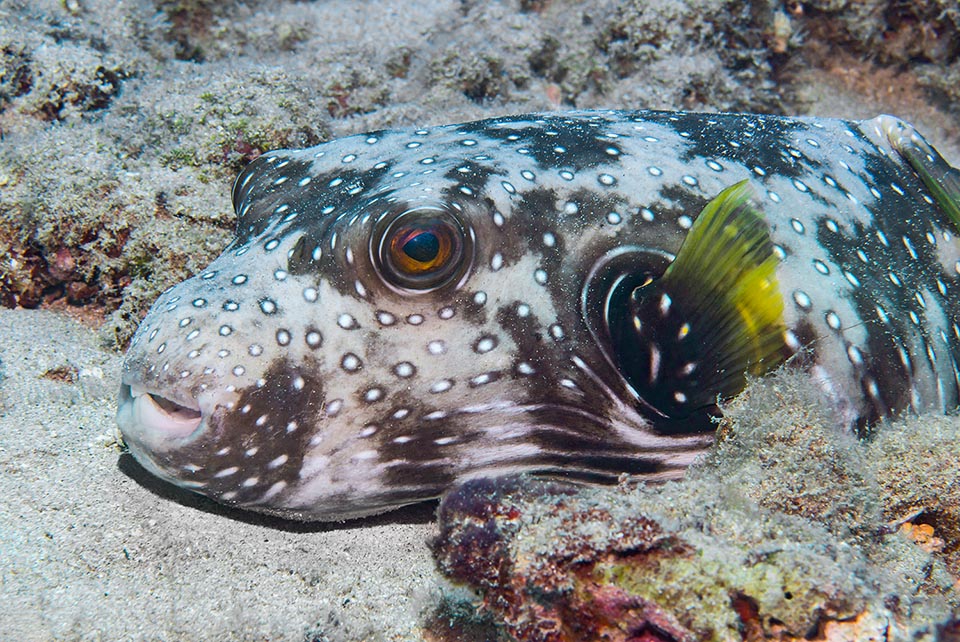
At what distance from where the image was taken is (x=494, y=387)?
3.00m

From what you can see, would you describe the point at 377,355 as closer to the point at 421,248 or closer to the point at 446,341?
the point at 446,341

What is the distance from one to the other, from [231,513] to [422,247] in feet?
5.67

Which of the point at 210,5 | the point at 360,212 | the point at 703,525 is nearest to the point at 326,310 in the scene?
the point at 360,212

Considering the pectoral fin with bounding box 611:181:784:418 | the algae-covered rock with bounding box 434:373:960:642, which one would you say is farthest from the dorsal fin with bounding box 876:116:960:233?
the algae-covered rock with bounding box 434:373:960:642

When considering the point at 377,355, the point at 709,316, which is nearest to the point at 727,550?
the point at 709,316

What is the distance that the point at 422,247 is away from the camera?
276cm

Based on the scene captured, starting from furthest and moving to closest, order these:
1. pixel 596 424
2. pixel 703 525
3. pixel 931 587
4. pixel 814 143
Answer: pixel 814 143
pixel 596 424
pixel 931 587
pixel 703 525

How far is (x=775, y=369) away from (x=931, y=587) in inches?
42.3

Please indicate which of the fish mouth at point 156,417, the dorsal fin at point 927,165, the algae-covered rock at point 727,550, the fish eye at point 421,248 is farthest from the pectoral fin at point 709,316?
the dorsal fin at point 927,165

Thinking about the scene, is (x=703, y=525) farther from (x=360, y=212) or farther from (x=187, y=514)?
(x=187, y=514)

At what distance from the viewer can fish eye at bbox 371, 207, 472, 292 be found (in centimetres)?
276

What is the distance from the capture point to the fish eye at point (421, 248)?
2758 mm

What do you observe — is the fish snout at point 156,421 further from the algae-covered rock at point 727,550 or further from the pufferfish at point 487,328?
the algae-covered rock at point 727,550

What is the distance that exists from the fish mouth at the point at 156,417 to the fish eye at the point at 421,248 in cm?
107
